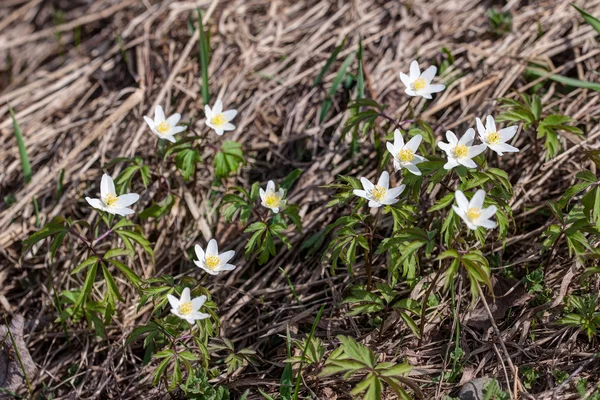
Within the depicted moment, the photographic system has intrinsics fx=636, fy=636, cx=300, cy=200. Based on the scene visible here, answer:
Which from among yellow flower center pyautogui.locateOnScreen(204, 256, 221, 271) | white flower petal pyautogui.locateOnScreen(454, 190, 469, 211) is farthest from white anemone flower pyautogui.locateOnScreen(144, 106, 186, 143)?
white flower petal pyautogui.locateOnScreen(454, 190, 469, 211)

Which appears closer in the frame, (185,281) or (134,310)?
(185,281)

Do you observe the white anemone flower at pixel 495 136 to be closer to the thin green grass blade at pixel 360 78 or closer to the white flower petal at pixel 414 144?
the white flower petal at pixel 414 144

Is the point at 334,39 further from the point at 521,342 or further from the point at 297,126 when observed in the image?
the point at 521,342

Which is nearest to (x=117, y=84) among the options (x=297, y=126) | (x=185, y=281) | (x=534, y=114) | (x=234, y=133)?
(x=234, y=133)

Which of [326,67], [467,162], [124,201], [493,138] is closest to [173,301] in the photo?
[124,201]

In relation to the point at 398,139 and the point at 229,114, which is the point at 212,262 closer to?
the point at 229,114

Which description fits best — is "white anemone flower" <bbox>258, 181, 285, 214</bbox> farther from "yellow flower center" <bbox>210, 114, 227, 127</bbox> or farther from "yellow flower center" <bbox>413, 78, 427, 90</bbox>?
"yellow flower center" <bbox>413, 78, 427, 90</bbox>
